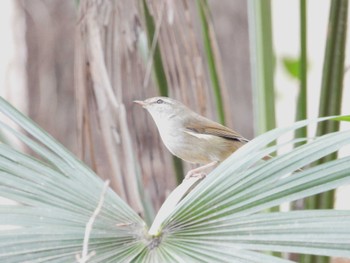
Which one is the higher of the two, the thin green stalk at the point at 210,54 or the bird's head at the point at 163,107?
the thin green stalk at the point at 210,54

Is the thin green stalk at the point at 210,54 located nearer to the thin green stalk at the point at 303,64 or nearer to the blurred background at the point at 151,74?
the blurred background at the point at 151,74

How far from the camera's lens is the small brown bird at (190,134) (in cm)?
304

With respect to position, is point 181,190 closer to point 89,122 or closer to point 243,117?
point 89,122

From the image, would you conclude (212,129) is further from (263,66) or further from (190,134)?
(263,66)

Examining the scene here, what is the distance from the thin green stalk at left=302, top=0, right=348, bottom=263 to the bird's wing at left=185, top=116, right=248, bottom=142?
36cm

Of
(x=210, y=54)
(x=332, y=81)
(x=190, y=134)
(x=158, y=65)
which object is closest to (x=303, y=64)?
(x=332, y=81)

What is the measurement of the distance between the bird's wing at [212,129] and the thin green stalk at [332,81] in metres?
0.36

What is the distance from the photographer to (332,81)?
266 centimetres

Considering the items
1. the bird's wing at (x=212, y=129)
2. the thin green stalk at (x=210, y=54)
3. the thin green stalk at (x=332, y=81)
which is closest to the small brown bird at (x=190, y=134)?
the bird's wing at (x=212, y=129)

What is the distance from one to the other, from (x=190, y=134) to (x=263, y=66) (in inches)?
23.4

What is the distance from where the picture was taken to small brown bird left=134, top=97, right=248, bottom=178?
120 inches

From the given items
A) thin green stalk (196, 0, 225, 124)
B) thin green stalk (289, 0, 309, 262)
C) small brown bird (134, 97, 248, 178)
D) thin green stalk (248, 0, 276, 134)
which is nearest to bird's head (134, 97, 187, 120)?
small brown bird (134, 97, 248, 178)

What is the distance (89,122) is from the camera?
277 cm

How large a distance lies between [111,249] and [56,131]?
343 centimetres
